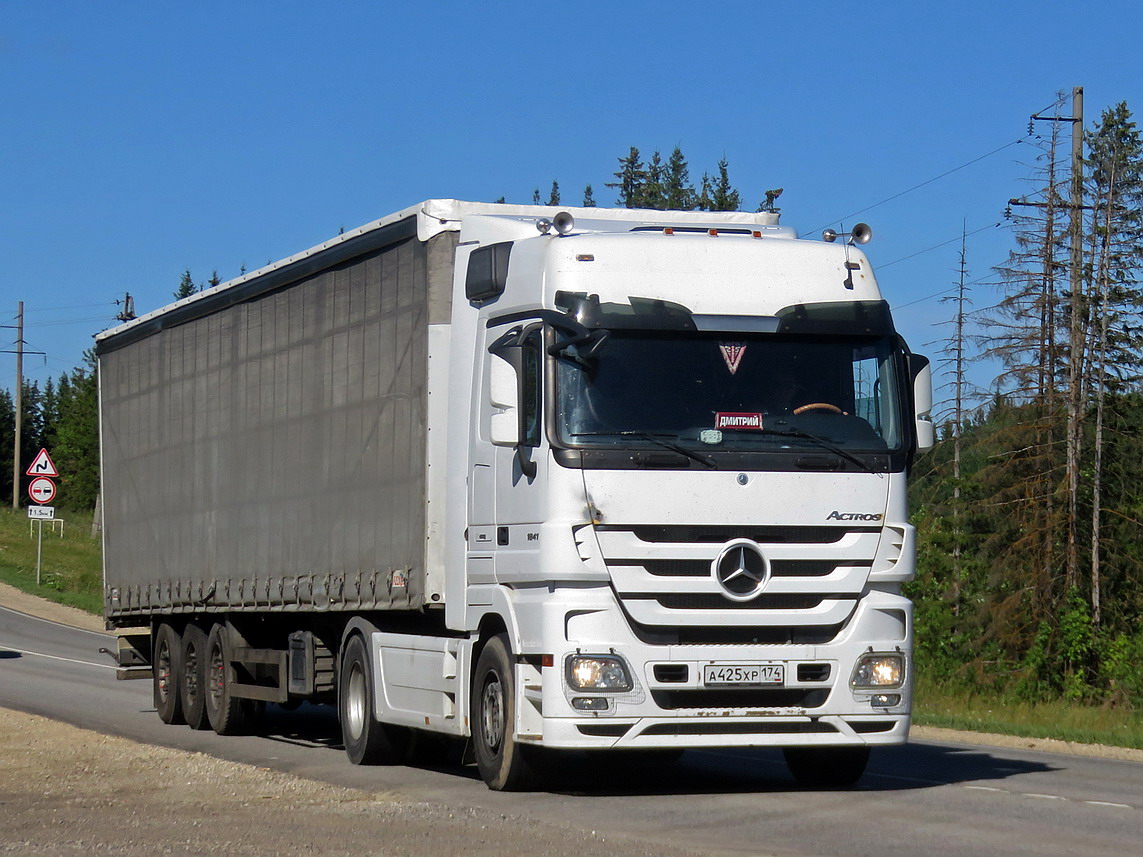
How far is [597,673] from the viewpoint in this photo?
11.0 m

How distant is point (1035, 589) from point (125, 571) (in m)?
24.8

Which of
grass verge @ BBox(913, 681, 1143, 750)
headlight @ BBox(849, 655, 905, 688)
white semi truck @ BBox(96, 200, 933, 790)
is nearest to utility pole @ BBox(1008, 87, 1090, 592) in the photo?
grass verge @ BBox(913, 681, 1143, 750)

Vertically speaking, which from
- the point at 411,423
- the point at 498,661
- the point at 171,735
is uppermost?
the point at 411,423

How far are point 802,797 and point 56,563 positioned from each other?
159 ft

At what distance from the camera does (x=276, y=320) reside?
16359 millimetres

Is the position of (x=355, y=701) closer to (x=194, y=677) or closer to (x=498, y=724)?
(x=498, y=724)

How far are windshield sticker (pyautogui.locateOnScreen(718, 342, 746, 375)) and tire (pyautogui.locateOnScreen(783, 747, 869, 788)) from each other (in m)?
2.92

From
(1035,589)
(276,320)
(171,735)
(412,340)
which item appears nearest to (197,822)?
(412,340)

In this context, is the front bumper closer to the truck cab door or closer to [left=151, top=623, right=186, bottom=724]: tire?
the truck cab door

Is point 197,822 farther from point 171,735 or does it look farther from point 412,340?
point 171,735

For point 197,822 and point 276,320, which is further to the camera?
point 276,320

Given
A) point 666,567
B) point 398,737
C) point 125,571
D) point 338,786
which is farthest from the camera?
point 125,571

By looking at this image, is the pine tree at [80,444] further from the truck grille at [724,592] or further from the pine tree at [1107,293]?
the truck grille at [724,592]

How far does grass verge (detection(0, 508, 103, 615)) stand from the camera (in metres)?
47.5
